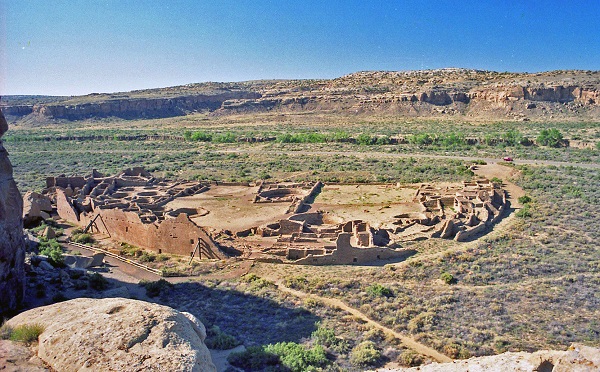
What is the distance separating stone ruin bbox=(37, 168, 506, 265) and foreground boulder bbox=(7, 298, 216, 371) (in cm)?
1188

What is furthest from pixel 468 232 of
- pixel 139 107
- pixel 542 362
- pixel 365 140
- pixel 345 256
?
pixel 139 107

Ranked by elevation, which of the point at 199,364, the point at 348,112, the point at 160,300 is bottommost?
the point at 160,300

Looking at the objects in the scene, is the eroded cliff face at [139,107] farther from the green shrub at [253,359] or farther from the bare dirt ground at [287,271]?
the green shrub at [253,359]

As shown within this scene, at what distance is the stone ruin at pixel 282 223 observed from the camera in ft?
70.7

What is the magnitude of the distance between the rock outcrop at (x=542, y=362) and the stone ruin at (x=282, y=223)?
476 inches

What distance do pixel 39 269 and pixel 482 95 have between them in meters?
93.5

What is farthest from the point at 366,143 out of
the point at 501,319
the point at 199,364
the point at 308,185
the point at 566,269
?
the point at 199,364

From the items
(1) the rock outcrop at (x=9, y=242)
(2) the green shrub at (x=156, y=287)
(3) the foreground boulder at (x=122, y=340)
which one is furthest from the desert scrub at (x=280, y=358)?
(1) the rock outcrop at (x=9, y=242)

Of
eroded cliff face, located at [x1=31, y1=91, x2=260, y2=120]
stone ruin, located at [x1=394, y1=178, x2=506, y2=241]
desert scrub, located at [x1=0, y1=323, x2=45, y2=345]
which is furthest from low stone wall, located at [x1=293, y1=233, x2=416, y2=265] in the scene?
eroded cliff face, located at [x1=31, y1=91, x2=260, y2=120]

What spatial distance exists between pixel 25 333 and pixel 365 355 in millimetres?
8322

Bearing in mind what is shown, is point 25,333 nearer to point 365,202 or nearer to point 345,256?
point 345,256

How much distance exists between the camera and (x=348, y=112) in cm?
10444

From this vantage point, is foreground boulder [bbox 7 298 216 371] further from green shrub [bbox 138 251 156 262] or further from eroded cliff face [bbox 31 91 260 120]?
eroded cliff face [bbox 31 91 260 120]

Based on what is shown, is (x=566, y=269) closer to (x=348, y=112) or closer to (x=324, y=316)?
(x=324, y=316)
